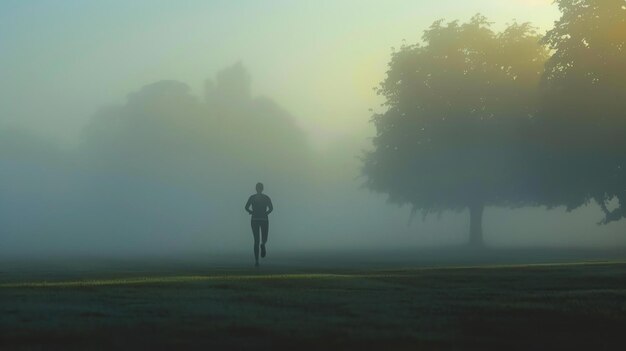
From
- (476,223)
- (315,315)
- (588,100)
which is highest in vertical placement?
(588,100)

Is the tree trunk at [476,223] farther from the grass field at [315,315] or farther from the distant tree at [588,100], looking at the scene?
the grass field at [315,315]

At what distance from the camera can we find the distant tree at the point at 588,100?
143 feet

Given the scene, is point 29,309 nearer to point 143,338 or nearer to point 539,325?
point 143,338

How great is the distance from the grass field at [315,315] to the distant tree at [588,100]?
28.7 meters

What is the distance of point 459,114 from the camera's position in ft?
186

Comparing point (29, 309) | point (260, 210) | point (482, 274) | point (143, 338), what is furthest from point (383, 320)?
point (260, 210)

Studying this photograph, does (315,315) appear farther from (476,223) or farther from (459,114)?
(476,223)

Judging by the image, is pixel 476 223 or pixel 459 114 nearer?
pixel 459 114

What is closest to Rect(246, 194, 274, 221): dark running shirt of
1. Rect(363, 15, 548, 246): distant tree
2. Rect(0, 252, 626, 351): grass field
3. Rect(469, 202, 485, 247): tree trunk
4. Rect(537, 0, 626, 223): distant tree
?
Rect(0, 252, 626, 351): grass field

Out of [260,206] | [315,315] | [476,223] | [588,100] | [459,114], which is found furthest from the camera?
[476,223]

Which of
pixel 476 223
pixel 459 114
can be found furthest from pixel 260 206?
pixel 476 223

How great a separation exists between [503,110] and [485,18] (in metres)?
7.35

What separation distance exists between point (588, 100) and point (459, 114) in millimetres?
13123

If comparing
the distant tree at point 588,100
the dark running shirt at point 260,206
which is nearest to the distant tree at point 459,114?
the distant tree at point 588,100
